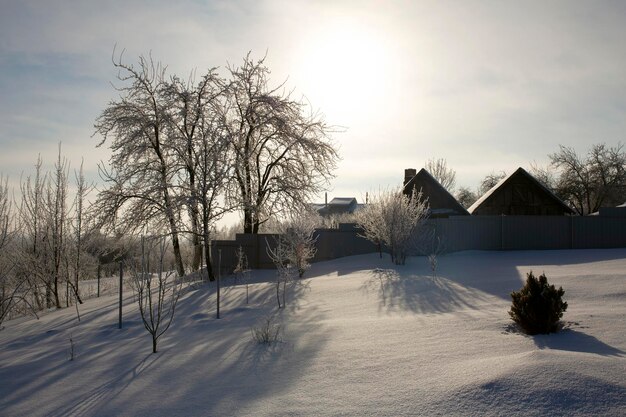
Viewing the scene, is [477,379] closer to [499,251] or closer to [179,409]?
[179,409]

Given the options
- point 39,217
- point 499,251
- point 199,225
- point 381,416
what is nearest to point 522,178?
point 499,251

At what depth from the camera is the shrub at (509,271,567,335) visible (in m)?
6.88

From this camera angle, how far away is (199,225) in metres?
19.2

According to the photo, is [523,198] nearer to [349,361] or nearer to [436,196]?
[436,196]

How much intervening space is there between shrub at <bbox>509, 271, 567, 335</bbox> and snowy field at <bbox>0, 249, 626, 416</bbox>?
231mm

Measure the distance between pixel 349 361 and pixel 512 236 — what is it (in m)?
16.0

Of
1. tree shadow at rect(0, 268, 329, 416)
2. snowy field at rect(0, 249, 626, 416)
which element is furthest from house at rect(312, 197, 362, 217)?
tree shadow at rect(0, 268, 329, 416)

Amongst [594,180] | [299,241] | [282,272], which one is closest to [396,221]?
[299,241]

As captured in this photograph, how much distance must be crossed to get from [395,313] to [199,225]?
11.4 m

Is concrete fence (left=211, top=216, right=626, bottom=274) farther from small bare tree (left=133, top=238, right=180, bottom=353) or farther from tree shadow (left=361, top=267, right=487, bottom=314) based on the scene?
small bare tree (left=133, top=238, right=180, bottom=353)

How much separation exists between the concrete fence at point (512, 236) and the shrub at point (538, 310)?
1296 cm

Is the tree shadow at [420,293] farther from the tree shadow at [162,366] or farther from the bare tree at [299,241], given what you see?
the bare tree at [299,241]

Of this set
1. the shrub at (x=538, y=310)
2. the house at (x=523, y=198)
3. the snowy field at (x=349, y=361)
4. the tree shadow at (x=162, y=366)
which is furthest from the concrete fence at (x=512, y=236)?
the shrub at (x=538, y=310)

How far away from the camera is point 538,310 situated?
271 inches
